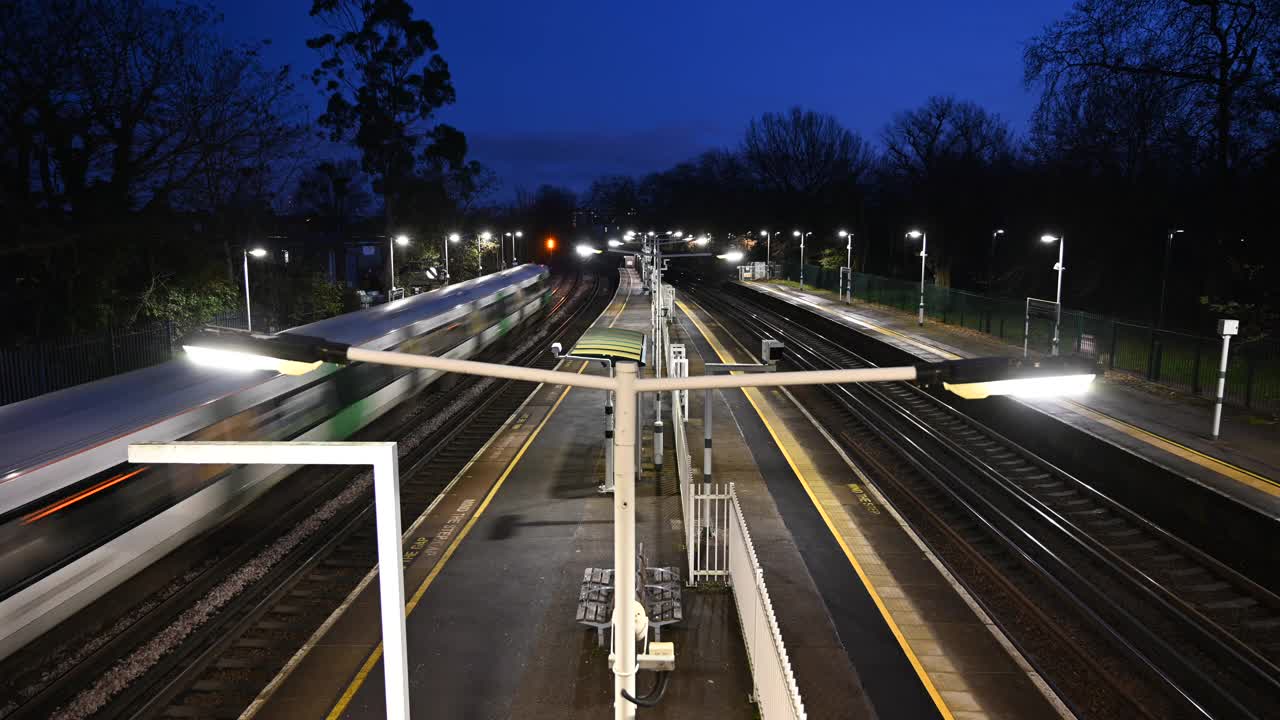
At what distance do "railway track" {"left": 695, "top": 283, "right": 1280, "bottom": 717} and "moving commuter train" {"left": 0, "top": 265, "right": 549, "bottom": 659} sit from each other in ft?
36.1

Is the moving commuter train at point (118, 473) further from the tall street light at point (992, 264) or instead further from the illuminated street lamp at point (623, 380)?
the tall street light at point (992, 264)

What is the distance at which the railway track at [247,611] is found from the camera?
346 inches

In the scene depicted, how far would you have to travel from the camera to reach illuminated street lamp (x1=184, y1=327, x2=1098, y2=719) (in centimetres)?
514

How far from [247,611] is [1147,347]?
2209 cm

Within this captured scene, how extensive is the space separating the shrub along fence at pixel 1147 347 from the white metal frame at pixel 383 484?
19.7 metres

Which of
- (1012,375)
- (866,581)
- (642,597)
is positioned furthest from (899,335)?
(1012,375)

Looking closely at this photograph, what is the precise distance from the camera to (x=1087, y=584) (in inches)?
458

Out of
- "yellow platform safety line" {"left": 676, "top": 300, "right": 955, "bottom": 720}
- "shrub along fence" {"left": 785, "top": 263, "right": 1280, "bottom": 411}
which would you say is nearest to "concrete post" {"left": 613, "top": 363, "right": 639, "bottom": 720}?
"yellow platform safety line" {"left": 676, "top": 300, "right": 955, "bottom": 720}

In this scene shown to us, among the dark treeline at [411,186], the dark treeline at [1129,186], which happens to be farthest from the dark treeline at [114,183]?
the dark treeline at [1129,186]

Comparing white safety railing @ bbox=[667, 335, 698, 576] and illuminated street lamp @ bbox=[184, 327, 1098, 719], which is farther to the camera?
white safety railing @ bbox=[667, 335, 698, 576]

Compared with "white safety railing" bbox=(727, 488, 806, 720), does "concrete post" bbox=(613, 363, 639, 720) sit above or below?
above

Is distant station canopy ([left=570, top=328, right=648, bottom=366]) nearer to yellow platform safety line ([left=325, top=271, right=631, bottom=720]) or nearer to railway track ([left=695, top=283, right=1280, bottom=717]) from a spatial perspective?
yellow platform safety line ([left=325, top=271, right=631, bottom=720])

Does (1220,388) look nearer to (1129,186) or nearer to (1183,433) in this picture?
(1183,433)

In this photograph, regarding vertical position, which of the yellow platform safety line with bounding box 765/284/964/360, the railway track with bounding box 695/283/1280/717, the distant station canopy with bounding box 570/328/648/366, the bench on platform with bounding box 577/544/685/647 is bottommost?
the railway track with bounding box 695/283/1280/717
